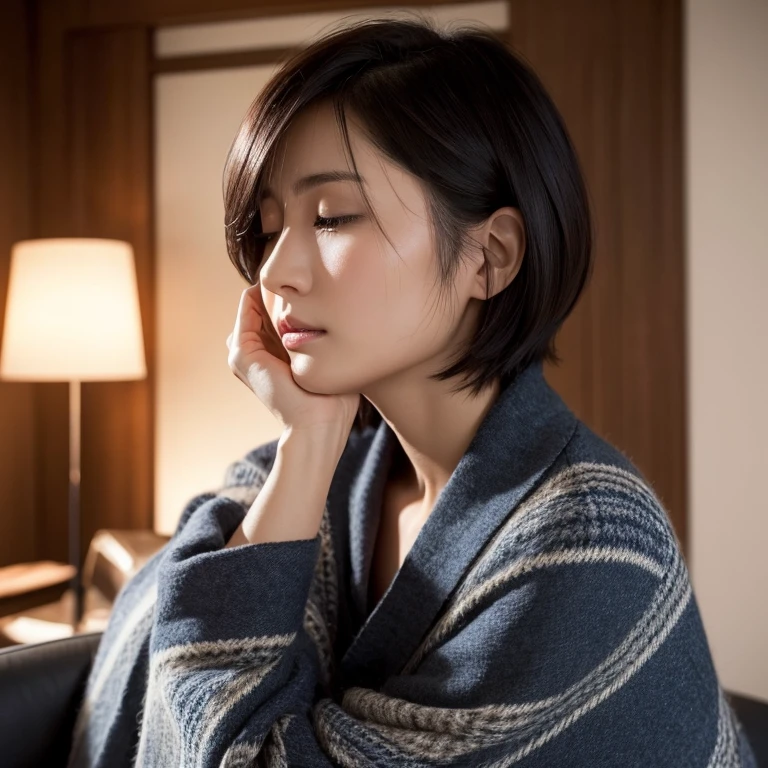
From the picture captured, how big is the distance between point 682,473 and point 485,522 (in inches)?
72.6

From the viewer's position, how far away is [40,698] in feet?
3.89

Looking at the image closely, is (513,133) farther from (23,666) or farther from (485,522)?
(23,666)

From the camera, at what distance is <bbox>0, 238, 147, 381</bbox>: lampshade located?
8.89 feet

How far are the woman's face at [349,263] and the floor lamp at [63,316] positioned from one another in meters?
1.87

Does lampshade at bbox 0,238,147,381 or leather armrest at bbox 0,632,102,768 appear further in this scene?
lampshade at bbox 0,238,147,381

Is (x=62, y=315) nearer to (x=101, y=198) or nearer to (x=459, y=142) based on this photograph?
(x=101, y=198)

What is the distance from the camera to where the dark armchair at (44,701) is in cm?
114

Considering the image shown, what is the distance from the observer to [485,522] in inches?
39.9

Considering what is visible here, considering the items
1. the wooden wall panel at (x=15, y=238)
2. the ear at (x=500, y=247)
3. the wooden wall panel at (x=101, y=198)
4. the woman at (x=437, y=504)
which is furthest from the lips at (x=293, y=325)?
the wooden wall panel at (x=15, y=238)

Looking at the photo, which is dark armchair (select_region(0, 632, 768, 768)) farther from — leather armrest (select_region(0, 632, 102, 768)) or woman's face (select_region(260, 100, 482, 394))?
woman's face (select_region(260, 100, 482, 394))

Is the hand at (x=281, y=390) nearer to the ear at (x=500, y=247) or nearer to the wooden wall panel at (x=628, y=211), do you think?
the ear at (x=500, y=247)

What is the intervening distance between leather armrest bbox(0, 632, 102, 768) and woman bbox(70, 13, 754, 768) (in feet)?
0.21

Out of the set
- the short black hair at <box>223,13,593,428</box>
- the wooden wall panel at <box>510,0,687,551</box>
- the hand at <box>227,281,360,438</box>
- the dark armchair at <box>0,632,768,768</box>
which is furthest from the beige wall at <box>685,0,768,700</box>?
the hand at <box>227,281,360,438</box>

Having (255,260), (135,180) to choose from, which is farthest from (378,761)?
(135,180)
